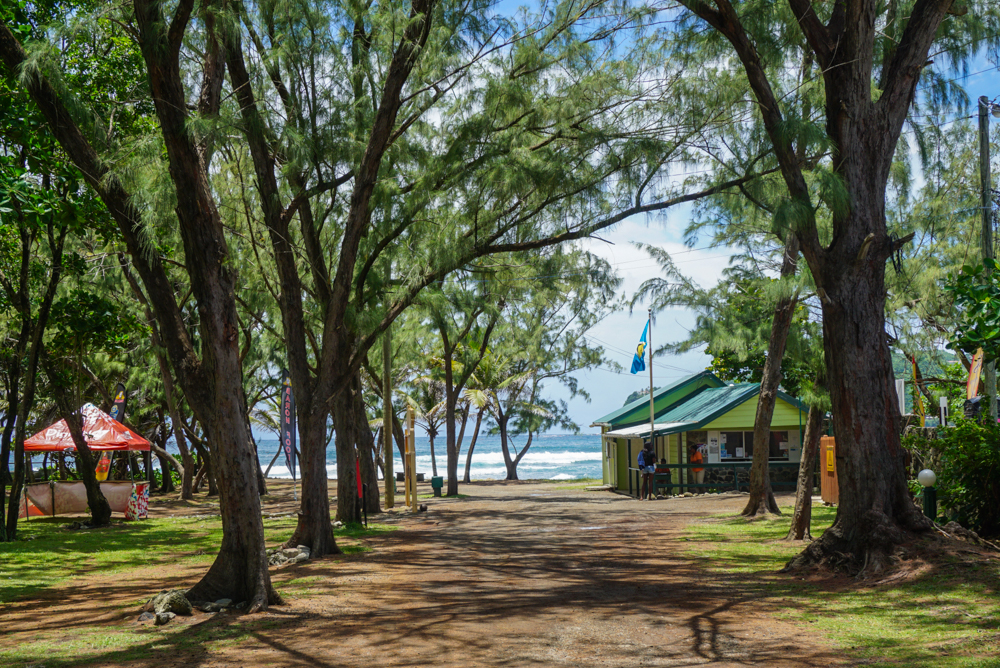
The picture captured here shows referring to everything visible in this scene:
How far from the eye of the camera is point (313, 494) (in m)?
11.9

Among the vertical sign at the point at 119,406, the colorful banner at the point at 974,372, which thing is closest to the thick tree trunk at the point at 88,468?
the vertical sign at the point at 119,406

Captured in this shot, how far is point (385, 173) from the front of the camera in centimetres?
1253

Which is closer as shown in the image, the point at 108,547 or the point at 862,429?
the point at 862,429

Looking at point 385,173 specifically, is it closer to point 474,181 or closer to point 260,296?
point 474,181

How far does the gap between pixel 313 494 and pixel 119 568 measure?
8.72ft

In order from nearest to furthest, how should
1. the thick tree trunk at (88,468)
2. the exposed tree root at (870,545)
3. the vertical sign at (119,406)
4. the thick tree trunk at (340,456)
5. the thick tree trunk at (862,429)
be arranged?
the exposed tree root at (870,545)
the thick tree trunk at (862,429)
the thick tree trunk at (340,456)
the thick tree trunk at (88,468)
the vertical sign at (119,406)

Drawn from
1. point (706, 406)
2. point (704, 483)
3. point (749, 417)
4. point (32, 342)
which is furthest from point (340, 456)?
point (749, 417)

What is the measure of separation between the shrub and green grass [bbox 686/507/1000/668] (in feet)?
5.67

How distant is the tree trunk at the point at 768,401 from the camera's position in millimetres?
14914

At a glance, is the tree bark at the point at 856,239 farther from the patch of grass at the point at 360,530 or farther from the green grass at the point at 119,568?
the patch of grass at the point at 360,530

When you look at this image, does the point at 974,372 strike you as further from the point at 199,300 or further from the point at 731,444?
the point at 731,444

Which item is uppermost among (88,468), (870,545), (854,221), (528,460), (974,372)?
(854,221)

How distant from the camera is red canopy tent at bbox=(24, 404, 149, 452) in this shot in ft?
63.1

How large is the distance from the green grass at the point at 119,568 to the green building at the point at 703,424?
11.5 m
